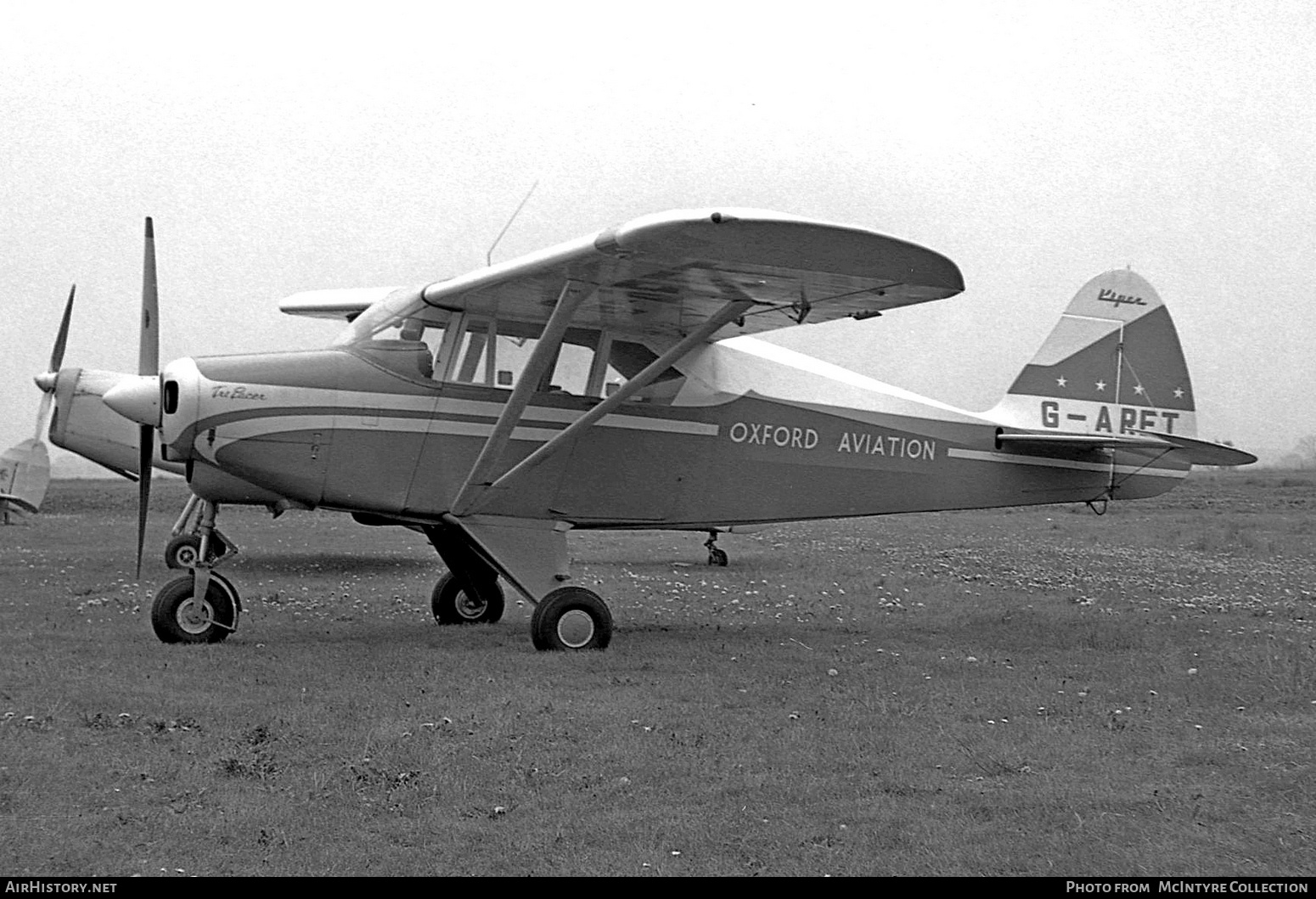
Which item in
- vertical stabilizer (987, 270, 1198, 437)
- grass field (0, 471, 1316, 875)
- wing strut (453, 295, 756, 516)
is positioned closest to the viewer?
grass field (0, 471, 1316, 875)

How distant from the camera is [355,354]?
10.5m

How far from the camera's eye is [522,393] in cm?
1003

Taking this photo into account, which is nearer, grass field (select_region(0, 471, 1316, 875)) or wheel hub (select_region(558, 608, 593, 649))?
grass field (select_region(0, 471, 1316, 875))

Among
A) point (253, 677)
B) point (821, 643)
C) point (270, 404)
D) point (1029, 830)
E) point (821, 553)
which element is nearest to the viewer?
point (1029, 830)

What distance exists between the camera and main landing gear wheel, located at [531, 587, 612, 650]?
990cm

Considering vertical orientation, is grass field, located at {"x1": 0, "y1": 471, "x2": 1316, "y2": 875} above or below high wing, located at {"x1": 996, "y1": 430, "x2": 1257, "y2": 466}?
below

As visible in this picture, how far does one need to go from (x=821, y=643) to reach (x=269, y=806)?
6.15 metres

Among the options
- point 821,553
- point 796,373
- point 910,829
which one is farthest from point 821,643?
point 821,553

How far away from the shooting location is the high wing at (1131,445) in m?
12.6

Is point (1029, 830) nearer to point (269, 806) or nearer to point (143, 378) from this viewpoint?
point (269, 806)

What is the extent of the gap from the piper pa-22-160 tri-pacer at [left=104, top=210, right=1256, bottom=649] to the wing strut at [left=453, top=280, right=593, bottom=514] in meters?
0.02

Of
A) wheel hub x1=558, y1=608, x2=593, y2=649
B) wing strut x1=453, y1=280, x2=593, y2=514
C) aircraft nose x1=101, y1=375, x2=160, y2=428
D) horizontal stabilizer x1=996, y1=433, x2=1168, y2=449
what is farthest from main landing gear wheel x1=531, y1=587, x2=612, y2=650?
horizontal stabilizer x1=996, y1=433, x2=1168, y2=449

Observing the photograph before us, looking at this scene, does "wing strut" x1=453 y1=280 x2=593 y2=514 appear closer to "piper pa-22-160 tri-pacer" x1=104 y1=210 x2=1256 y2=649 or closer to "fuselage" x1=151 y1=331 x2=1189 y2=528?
"piper pa-22-160 tri-pacer" x1=104 y1=210 x2=1256 y2=649

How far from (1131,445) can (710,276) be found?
5.37 m
